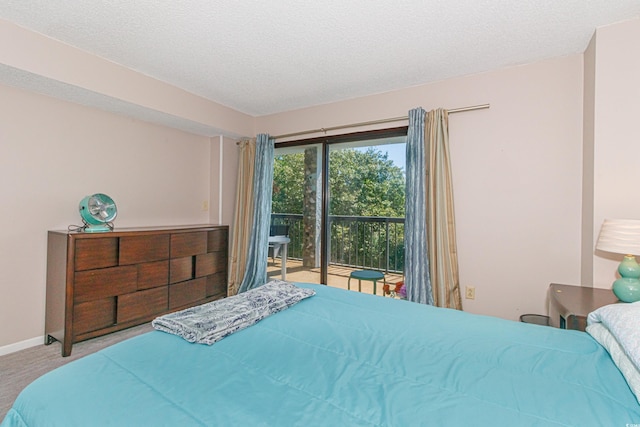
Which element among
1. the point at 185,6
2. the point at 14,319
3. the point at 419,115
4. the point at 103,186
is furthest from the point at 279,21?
the point at 14,319

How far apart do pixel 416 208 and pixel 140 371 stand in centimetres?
250

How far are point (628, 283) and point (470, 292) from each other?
119 cm

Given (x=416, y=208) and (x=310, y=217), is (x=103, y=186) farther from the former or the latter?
(x=416, y=208)

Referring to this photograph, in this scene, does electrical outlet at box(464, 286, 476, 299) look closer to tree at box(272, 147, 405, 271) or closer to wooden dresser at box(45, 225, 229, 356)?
tree at box(272, 147, 405, 271)

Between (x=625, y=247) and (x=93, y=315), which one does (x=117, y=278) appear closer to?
(x=93, y=315)

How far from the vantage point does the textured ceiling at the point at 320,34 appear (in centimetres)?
194

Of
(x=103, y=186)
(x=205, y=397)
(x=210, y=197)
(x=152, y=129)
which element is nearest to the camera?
(x=205, y=397)

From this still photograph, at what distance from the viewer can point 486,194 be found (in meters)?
2.79

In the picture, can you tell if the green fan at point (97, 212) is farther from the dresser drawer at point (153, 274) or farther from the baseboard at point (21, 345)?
the baseboard at point (21, 345)

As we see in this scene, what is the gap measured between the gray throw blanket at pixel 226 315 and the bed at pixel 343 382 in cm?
4

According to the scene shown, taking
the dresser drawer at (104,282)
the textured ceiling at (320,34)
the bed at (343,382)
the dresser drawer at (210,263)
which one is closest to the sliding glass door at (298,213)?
the dresser drawer at (210,263)

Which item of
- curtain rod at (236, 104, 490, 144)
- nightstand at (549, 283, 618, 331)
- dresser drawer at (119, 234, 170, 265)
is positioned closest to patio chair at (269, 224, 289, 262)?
curtain rod at (236, 104, 490, 144)

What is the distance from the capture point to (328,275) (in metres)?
3.82

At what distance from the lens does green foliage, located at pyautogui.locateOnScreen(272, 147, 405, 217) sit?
3.41 metres
